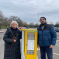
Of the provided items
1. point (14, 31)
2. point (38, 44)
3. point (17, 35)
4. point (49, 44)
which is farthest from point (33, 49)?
point (14, 31)

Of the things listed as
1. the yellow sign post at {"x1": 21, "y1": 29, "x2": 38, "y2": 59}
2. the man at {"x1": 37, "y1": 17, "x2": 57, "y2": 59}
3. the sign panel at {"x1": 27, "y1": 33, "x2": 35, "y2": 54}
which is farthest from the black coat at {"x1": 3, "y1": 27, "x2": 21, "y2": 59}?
the man at {"x1": 37, "y1": 17, "x2": 57, "y2": 59}

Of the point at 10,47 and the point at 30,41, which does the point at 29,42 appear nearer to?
the point at 30,41

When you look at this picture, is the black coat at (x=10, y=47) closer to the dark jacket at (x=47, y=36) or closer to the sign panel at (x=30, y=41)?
the sign panel at (x=30, y=41)

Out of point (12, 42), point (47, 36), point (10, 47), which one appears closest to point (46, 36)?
point (47, 36)

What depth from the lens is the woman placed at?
246 centimetres

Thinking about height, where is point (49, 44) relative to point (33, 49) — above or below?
above

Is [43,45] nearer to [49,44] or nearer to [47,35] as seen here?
[49,44]

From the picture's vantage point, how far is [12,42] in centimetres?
245

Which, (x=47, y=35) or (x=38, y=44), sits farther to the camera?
(x=38, y=44)

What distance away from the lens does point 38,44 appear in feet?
8.64

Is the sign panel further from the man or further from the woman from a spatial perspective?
the woman

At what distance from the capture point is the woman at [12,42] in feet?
8.07

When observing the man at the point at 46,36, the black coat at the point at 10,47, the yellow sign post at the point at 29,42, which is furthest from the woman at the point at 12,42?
the man at the point at 46,36

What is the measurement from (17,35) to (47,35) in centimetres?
99
